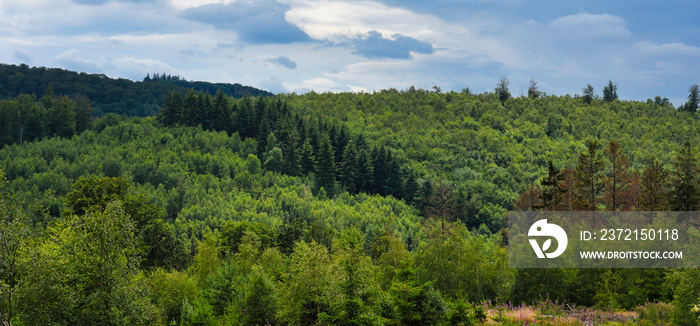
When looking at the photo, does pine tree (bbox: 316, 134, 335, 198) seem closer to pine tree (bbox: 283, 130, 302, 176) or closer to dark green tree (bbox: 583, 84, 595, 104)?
pine tree (bbox: 283, 130, 302, 176)

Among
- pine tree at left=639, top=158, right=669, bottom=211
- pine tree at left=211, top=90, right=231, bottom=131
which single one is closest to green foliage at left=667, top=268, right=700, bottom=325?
pine tree at left=639, top=158, right=669, bottom=211

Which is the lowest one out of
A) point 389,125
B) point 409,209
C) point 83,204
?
point 409,209

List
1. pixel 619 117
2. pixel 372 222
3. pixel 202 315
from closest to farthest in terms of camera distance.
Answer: pixel 202 315 < pixel 372 222 < pixel 619 117

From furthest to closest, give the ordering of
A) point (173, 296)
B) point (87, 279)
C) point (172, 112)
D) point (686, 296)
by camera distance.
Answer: point (172, 112)
point (173, 296)
point (87, 279)
point (686, 296)

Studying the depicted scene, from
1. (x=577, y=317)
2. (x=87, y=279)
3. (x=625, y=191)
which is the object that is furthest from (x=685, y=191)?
(x=87, y=279)

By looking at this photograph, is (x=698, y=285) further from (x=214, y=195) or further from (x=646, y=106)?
(x=646, y=106)

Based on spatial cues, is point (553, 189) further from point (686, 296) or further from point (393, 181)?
point (393, 181)

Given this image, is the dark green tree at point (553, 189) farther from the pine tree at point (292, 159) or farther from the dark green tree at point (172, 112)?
the dark green tree at point (172, 112)

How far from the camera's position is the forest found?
21938 mm

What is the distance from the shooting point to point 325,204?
Result: 86.6 metres

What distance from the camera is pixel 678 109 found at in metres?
187

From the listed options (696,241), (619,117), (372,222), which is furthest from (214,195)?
(619,117)

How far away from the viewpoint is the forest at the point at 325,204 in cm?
2194

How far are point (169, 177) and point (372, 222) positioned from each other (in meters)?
36.7
